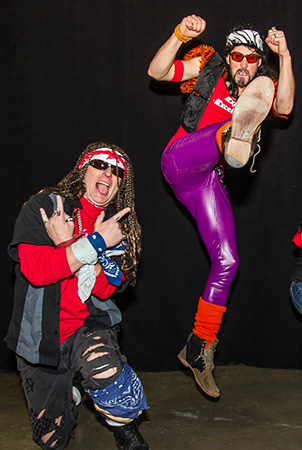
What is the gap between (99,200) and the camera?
2672mm

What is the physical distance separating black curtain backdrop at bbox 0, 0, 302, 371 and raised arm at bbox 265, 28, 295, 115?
61 centimetres

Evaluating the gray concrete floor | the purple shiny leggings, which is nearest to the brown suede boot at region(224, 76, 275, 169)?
the purple shiny leggings

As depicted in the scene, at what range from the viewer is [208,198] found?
2.92 metres

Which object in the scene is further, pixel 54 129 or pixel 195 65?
pixel 54 129

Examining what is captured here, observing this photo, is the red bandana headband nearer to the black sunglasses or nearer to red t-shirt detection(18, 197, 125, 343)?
the black sunglasses

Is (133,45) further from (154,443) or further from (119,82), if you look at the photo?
(154,443)

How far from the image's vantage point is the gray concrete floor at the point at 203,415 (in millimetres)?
2836

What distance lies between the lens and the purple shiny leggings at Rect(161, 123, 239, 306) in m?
2.71

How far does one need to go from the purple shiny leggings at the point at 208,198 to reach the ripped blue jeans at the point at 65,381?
22.0 inches

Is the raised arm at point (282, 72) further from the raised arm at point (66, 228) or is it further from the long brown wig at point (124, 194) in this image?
the raised arm at point (66, 228)

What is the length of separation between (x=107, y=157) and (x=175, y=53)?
0.61 m

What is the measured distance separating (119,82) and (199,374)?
173 cm

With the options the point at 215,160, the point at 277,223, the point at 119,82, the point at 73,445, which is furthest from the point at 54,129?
the point at 73,445

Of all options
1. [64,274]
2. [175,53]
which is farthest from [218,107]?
[64,274]
